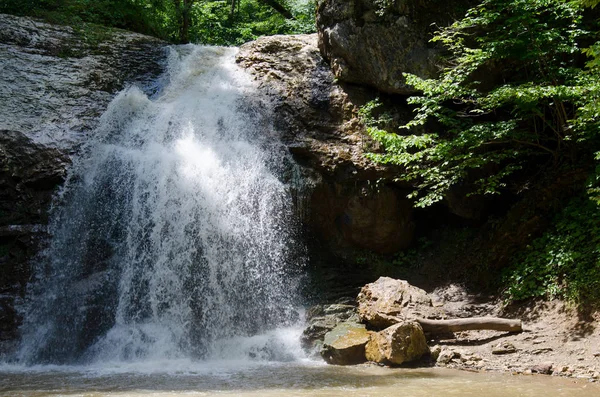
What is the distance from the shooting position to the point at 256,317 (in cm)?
933

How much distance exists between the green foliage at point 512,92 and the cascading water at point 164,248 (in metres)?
2.81

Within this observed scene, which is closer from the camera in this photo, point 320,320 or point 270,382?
point 270,382

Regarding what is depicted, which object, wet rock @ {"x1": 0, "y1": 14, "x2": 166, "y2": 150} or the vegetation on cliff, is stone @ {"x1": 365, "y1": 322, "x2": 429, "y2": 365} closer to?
the vegetation on cliff

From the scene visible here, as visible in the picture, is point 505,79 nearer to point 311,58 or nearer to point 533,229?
point 533,229

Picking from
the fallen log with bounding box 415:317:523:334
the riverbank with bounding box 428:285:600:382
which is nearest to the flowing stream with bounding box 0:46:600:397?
the riverbank with bounding box 428:285:600:382

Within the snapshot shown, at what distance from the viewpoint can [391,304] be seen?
8375 millimetres

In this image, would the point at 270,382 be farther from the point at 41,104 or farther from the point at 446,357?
the point at 41,104

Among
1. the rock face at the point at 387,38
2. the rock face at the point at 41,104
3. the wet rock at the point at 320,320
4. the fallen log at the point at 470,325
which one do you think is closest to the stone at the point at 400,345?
the fallen log at the point at 470,325

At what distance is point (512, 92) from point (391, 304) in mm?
3680

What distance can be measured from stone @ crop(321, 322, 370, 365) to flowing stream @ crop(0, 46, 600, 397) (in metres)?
0.38

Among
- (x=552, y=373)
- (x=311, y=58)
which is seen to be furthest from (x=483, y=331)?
(x=311, y=58)

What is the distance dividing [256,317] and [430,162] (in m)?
4.30

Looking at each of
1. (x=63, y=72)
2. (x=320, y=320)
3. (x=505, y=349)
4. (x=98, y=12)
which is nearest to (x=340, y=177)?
(x=320, y=320)

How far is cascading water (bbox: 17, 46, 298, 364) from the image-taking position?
8773mm
